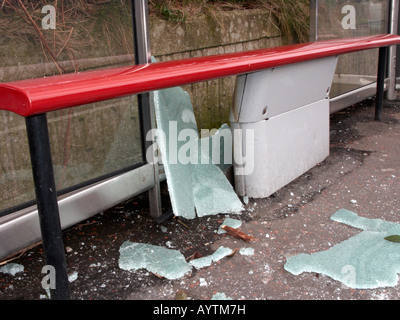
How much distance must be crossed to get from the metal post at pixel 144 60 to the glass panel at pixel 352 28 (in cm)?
223

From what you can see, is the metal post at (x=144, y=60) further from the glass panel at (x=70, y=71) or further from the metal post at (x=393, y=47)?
the metal post at (x=393, y=47)

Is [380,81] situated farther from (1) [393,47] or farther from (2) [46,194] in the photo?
(2) [46,194]

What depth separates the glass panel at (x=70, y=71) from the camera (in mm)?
1973

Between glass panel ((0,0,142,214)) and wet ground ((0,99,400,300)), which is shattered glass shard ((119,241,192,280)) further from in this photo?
glass panel ((0,0,142,214))

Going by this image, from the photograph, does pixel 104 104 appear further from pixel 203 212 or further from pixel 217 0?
pixel 217 0

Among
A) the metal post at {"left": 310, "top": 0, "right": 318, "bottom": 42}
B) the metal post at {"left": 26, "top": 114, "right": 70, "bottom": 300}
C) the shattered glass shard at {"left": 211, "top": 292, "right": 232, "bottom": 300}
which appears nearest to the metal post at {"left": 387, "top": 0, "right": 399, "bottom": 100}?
the metal post at {"left": 310, "top": 0, "right": 318, "bottom": 42}

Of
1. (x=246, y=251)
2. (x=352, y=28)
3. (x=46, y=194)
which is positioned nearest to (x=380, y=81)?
(x=352, y=28)

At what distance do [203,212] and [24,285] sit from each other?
102cm

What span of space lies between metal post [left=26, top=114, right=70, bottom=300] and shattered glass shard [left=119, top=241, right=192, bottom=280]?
1.75 ft

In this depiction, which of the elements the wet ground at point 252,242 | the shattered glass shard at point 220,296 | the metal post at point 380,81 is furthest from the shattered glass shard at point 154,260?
the metal post at point 380,81

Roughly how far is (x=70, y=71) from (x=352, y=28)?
3.46 m

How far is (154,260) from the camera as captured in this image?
7.20 ft

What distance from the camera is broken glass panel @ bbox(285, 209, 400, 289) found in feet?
6.47

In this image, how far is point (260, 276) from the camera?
2049 mm
